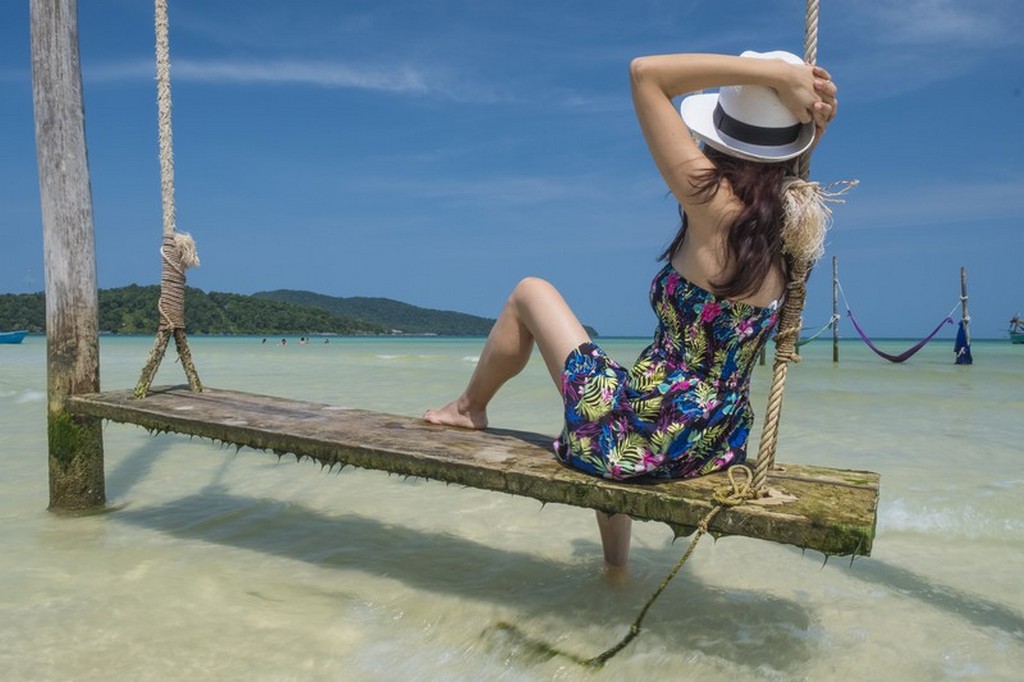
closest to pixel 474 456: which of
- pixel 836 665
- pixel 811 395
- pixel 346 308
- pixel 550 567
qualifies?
pixel 550 567

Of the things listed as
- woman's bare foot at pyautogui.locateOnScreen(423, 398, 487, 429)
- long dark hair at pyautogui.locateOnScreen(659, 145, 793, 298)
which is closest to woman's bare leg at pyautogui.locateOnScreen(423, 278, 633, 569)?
woman's bare foot at pyautogui.locateOnScreen(423, 398, 487, 429)

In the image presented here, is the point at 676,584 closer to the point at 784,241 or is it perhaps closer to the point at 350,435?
the point at 350,435

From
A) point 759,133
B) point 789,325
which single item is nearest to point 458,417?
point 789,325

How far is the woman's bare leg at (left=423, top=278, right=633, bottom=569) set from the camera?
2.77 metres

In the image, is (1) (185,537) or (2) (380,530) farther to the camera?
(2) (380,530)

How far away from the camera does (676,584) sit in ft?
11.0

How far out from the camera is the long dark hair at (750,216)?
2146 mm

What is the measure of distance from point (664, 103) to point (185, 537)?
126 inches

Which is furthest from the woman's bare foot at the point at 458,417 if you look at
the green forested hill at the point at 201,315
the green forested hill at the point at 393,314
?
the green forested hill at the point at 393,314

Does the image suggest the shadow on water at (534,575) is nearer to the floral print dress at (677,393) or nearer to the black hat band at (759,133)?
the floral print dress at (677,393)

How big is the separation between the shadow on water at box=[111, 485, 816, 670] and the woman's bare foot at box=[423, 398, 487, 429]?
27.6 inches

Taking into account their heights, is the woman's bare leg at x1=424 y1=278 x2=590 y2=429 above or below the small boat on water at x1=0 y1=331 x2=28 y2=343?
above

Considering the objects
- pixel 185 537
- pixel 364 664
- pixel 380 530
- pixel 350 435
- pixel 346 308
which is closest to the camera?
pixel 364 664

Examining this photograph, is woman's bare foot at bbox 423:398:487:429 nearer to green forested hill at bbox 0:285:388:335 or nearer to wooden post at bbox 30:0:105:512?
wooden post at bbox 30:0:105:512
